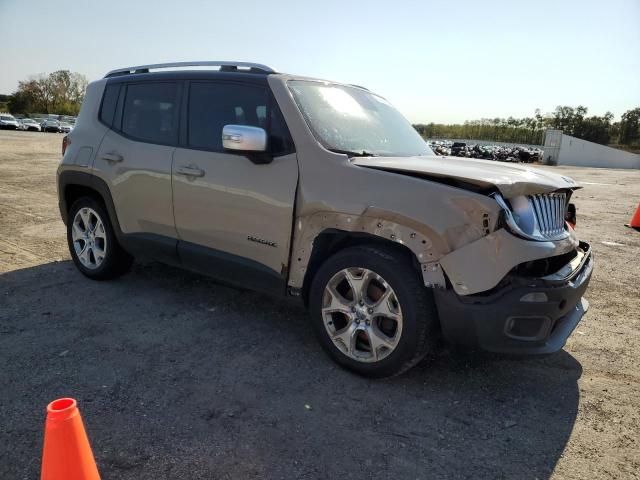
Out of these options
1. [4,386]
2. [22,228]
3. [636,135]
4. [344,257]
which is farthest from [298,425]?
[636,135]

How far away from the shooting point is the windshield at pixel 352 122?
334cm

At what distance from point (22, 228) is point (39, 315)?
11.9 ft

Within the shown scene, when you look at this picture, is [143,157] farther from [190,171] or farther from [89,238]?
[89,238]

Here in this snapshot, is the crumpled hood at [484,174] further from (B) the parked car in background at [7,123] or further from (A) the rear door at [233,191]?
(B) the parked car in background at [7,123]

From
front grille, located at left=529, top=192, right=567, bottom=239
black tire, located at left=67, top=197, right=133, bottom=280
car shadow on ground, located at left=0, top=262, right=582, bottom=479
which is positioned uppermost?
front grille, located at left=529, top=192, right=567, bottom=239

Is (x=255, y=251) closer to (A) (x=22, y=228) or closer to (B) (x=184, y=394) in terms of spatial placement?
(B) (x=184, y=394)

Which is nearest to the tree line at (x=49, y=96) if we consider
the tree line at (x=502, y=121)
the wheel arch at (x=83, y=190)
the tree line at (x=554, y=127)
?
the tree line at (x=502, y=121)

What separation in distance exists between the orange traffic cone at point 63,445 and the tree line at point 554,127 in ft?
244

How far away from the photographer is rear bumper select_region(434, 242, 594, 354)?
259 centimetres

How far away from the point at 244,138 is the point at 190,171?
834 millimetres

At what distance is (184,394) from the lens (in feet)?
9.37

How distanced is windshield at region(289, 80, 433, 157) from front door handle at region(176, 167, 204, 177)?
3.14ft

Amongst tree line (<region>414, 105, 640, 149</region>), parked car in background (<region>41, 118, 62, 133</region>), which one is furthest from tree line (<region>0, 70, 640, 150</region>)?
parked car in background (<region>41, 118, 62, 133</region>)

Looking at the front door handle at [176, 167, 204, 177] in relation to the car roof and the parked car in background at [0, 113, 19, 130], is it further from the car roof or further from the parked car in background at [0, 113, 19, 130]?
the parked car in background at [0, 113, 19, 130]
